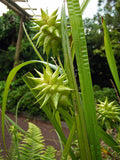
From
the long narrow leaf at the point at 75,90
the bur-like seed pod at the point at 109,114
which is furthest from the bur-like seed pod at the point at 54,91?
the bur-like seed pod at the point at 109,114

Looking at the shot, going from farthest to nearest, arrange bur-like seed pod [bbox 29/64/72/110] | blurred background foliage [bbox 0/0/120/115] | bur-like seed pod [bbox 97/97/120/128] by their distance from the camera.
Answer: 1. blurred background foliage [bbox 0/0/120/115]
2. bur-like seed pod [bbox 97/97/120/128]
3. bur-like seed pod [bbox 29/64/72/110]

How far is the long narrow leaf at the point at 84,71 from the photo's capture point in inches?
8.8

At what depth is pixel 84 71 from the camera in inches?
9.0

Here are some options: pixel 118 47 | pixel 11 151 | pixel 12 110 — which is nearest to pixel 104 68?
pixel 118 47

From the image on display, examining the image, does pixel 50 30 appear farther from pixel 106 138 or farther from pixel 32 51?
pixel 32 51

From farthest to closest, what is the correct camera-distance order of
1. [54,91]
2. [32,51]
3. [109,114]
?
[32,51]
[109,114]
[54,91]

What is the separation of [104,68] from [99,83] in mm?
467

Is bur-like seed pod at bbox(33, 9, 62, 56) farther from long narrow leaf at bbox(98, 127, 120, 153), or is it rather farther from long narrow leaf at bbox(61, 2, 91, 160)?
long narrow leaf at bbox(98, 127, 120, 153)

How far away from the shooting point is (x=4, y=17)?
3467 mm

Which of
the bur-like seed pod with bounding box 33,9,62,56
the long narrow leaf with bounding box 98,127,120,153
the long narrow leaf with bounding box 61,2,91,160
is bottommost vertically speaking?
the long narrow leaf with bounding box 98,127,120,153

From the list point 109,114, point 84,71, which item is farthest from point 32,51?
point 84,71

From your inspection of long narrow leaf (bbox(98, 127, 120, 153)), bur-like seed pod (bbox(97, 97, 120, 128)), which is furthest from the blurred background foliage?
long narrow leaf (bbox(98, 127, 120, 153))

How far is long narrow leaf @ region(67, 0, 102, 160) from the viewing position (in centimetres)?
22

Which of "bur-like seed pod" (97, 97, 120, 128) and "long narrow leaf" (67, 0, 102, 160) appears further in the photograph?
"bur-like seed pod" (97, 97, 120, 128)
